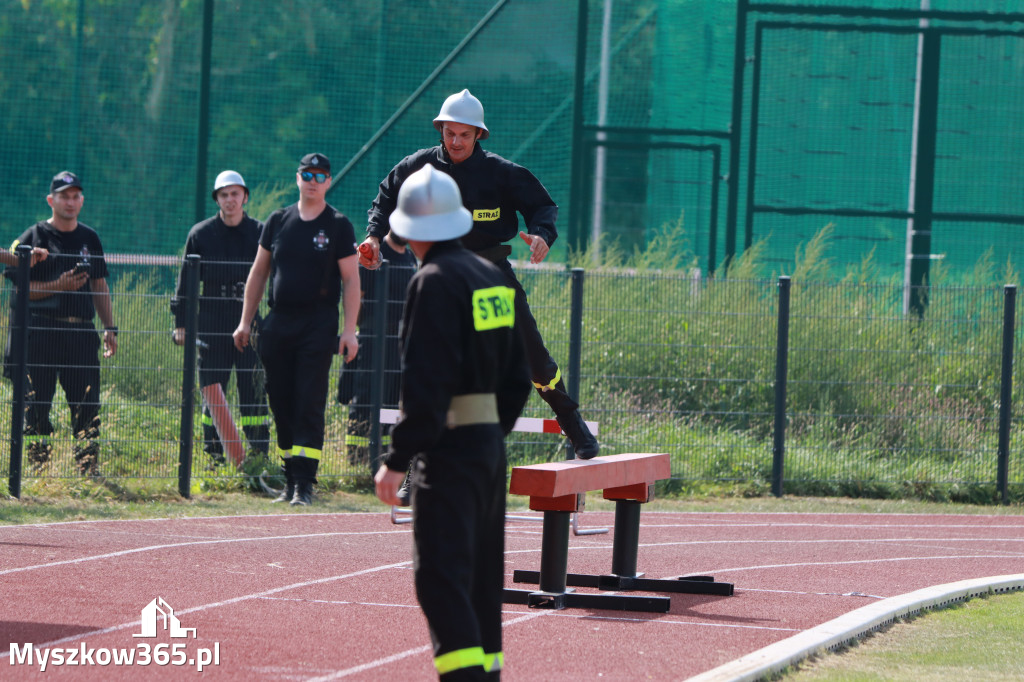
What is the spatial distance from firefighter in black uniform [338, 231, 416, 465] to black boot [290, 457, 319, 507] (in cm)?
127

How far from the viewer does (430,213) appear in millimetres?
4996

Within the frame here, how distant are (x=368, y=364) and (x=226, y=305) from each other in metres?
1.40

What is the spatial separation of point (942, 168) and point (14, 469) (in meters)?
12.6

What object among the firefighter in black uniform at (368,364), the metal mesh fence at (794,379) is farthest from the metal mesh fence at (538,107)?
the firefighter in black uniform at (368,364)

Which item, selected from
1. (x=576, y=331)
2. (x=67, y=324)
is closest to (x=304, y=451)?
(x=67, y=324)

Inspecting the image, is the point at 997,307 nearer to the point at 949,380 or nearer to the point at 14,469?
the point at 949,380

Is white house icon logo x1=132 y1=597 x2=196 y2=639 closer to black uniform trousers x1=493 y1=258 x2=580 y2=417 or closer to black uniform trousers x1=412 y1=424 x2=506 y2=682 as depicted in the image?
black uniform trousers x1=412 y1=424 x2=506 y2=682

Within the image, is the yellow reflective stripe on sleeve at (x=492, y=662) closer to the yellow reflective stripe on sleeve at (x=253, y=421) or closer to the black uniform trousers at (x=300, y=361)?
the black uniform trousers at (x=300, y=361)

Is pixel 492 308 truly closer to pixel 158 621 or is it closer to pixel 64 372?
pixel 158 621

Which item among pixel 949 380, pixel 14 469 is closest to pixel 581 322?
pixel 949 380

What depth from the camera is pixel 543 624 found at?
7.09 metres

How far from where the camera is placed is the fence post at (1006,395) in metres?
13.9

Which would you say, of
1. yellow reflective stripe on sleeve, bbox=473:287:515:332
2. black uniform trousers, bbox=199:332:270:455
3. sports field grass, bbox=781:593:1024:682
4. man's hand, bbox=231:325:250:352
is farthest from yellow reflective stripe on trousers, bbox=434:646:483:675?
black uniform trousers, bbox=199:332:270:455

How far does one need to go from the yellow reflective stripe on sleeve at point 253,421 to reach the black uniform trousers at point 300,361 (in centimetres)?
112
